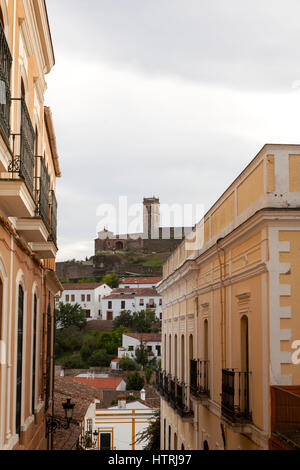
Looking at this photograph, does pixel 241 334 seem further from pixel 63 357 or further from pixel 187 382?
pixel 63 357

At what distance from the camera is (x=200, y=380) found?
14.0m

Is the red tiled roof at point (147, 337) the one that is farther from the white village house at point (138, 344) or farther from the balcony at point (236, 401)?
the balcony at point (236, 401)

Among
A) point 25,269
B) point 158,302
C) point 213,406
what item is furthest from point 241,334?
point 158,302

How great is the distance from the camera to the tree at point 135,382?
56.2m

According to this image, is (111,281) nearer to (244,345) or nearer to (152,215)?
(152,215)

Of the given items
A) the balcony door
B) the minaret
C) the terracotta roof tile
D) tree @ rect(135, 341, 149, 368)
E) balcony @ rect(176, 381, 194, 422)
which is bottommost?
tree @ rect(135, 341, 149, 368)

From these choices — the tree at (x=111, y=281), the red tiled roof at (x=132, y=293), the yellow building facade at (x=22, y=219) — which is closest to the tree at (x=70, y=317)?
the red tiled roof at (x=132, y=293)

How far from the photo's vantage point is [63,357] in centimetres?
7481

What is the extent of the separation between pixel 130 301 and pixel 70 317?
8684 mm

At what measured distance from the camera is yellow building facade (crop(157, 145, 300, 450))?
28.6ft

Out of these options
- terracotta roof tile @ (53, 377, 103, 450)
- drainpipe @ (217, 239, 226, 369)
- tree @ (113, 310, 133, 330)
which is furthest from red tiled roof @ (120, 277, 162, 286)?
drainpipe @ (217, 239, 226, 369)

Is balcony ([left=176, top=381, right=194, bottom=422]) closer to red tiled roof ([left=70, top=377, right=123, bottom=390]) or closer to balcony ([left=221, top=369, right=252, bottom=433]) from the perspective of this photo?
balcony ([left=221, top=369, right=252, bottom=433])

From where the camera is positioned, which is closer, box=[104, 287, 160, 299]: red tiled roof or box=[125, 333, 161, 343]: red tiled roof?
box=[125, 333, 161, 343]: red tiled roof

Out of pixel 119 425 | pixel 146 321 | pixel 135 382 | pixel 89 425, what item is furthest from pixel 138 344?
pixel 89 425
